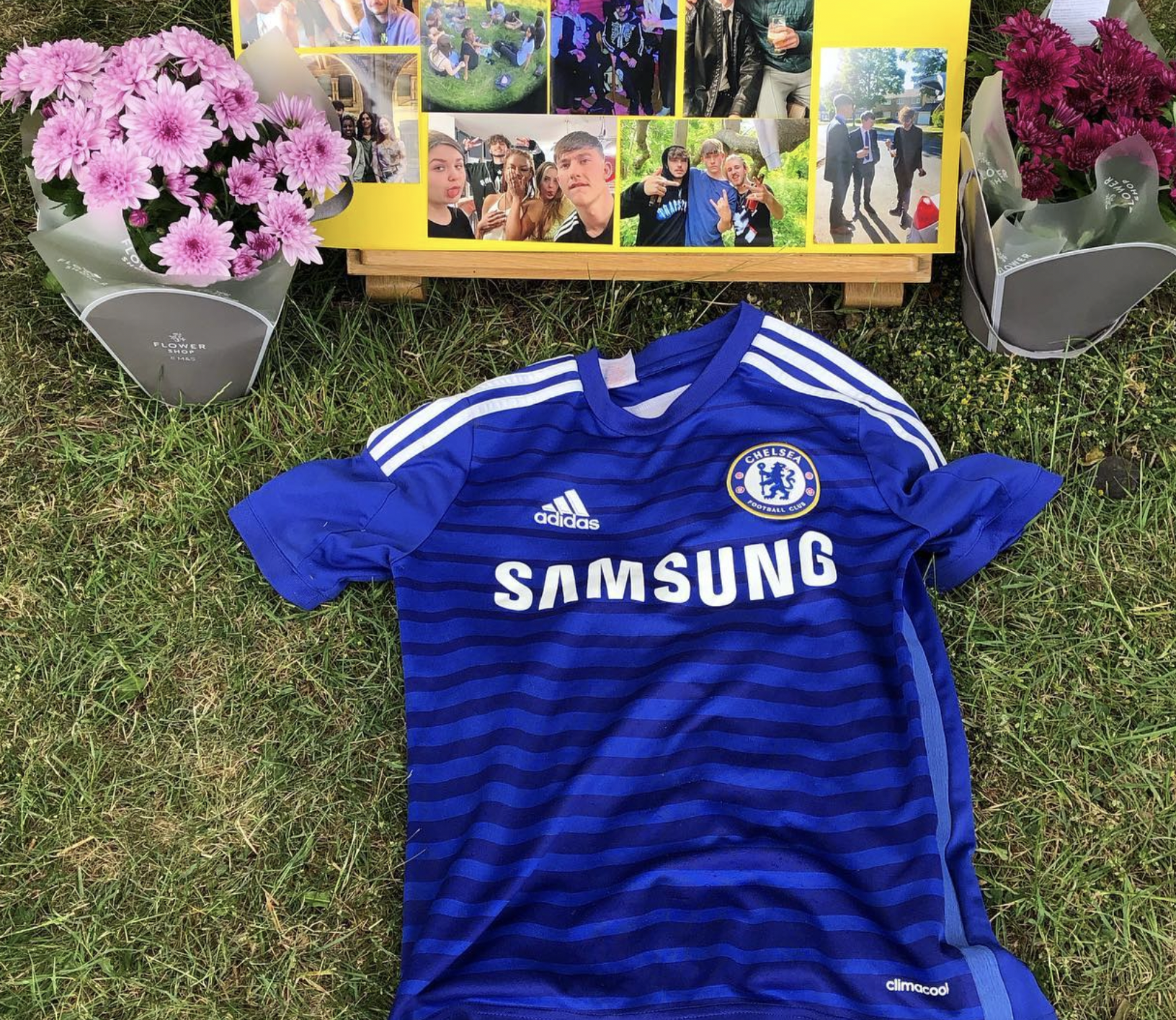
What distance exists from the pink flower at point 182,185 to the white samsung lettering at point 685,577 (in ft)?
1.98

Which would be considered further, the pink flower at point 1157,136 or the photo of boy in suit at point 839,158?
the photo of boy in suit at point 839,158

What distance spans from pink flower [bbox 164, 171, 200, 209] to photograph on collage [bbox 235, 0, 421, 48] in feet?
1.10

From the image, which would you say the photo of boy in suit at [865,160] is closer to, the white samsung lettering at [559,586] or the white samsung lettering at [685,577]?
the white samsung lettering at [685,577]

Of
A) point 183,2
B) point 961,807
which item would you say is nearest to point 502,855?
point 961,807

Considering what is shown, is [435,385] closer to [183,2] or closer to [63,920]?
[183,2]

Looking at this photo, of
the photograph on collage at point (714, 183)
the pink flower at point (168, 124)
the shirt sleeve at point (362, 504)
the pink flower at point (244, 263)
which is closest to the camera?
the pink flower at point (168, 124)

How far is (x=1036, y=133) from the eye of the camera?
55.1 inches

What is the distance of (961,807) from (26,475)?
56.1 inches

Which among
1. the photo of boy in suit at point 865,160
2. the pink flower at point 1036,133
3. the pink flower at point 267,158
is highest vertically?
the pink flower at point 1036,133

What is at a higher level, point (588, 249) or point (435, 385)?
point (588, 249)

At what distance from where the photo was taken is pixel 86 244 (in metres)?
1.38

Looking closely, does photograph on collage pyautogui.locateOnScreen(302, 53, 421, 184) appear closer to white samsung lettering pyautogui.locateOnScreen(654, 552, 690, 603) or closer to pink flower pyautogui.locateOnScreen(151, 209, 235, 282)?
pink flower pyautogui.locateOnScreen(151, 209, 235, 282)

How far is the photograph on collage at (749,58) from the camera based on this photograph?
4.99ft

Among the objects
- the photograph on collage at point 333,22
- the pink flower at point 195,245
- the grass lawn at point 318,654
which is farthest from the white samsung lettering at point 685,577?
the photograph on collage at point 333,22
